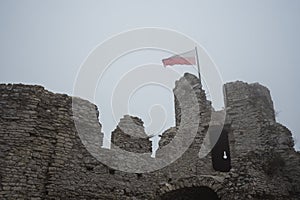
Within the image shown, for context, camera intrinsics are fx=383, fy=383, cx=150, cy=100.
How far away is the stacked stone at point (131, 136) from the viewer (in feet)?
46.8

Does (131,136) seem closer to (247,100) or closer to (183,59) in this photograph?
(247,100)

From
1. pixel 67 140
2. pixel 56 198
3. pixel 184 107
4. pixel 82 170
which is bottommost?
pixel 56 198

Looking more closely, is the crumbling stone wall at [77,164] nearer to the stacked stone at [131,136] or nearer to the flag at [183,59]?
the stacked stone at [131,136]

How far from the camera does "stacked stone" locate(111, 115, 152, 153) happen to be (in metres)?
14.2

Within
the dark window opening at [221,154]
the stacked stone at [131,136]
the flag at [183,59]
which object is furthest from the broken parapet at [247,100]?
the stacked stone at [131,136]

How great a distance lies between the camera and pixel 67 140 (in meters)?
12.4

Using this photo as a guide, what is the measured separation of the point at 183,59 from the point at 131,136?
21.4 ft

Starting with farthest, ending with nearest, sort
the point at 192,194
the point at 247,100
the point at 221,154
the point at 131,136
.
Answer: the point at 221,154, the point at 247,100, the point at 131,136, the point at 192,194

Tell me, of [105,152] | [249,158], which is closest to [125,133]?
[105,152]

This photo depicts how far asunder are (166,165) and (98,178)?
11.8ft

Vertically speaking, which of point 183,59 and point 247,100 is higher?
point 183,59

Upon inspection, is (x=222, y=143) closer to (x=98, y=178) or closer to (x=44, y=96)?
(x=98, y=178)

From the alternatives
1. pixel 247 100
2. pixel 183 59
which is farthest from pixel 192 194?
pixel 183 59

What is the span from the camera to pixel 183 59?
64.2ft
